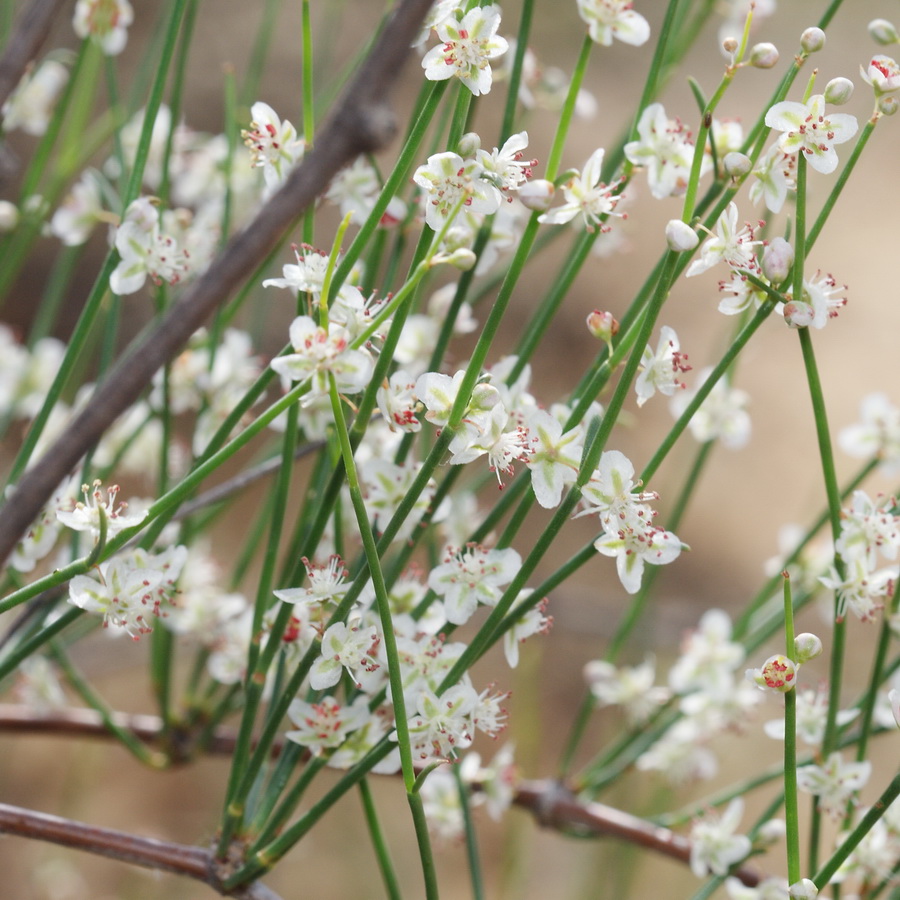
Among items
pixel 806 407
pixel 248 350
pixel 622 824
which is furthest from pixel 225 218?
pixel 806 407

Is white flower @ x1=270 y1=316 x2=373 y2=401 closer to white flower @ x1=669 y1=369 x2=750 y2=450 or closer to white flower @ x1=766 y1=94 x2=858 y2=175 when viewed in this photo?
white flower @ x1=766 y1=94 x2=858 y2=175

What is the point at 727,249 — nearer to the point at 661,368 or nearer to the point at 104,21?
the point at 661,368

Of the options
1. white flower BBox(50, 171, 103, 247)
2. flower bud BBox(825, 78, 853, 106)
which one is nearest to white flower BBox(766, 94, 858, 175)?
flower bud BBox(825, 78, 853, 106)

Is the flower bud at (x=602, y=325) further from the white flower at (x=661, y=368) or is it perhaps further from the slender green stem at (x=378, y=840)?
the slender green stem at (x=378, y=840)

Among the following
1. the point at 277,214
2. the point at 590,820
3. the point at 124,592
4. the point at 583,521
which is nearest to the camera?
the point at 277,214

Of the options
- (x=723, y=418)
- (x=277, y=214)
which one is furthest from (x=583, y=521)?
(x=277, y=214)

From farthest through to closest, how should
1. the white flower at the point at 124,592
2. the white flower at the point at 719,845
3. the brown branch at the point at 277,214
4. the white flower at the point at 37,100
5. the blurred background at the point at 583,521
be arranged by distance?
1. the blurred background at the point at 583,521
2. the white flower at the point at 37,100
3. the white flower at the point at 719,845
4. the white flower at the point at 124,592
5. the brown branch at the point at 277,214

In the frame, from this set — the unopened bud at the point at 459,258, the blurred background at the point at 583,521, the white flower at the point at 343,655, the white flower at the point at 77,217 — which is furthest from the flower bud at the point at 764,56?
the blurred background at the point at 583,521
